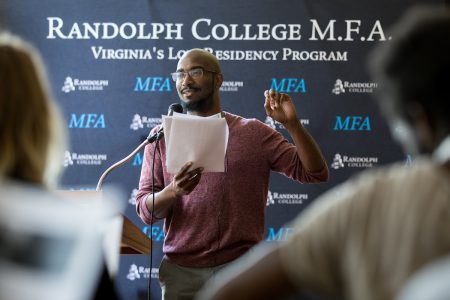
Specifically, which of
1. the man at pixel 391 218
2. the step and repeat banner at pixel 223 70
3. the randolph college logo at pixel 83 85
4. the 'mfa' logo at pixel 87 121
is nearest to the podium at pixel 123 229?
the man at pixel 391 218

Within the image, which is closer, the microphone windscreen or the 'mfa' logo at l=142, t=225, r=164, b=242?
the microphone windscreen

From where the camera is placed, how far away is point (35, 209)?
4.85ft

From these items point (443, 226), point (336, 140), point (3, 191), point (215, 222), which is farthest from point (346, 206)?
point (336, 140)

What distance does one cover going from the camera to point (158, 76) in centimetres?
632

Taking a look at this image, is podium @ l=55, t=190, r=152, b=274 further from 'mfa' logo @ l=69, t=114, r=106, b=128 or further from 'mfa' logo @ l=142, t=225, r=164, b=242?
'mfa' logo @ l=69, t=114, r=106, b=128

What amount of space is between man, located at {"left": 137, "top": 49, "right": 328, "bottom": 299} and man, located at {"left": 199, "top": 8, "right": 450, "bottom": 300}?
230 cm

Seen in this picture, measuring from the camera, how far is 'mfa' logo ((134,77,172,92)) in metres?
6.30

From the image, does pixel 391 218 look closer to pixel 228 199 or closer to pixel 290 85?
pixel 228 199

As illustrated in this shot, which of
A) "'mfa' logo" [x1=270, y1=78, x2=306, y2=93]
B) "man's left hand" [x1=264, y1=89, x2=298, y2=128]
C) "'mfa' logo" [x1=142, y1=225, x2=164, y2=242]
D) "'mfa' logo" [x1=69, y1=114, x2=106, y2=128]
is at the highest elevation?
"'mfa' logo" [x1=270, y1=78, x2=306, y2=93]

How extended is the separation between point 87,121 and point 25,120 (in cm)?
476

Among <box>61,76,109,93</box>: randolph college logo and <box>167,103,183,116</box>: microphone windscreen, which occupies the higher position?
<box>61,76,109,93</box>: randolph college logo

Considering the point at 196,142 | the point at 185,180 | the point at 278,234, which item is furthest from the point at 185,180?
the point at 278,234

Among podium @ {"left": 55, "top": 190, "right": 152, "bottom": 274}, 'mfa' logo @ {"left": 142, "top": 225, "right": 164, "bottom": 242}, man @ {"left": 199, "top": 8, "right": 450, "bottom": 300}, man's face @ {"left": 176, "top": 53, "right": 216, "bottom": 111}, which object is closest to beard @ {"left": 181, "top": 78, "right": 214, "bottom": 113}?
man's face @ {"left": 176, "top": 53, "right": 216, "bottom": 111}

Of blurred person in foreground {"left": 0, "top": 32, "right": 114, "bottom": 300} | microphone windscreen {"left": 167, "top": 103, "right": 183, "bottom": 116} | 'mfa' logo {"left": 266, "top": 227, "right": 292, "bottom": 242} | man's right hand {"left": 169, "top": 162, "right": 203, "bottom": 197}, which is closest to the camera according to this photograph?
blurred person in foreground {"left": 0, "top": 32, "right": 114, "bottom": 300}
